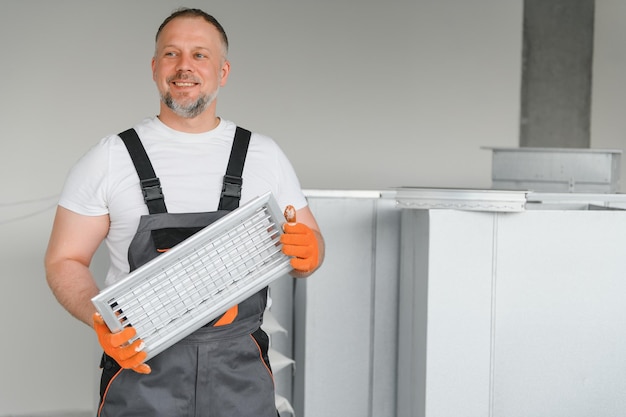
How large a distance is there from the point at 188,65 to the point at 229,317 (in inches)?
19.8

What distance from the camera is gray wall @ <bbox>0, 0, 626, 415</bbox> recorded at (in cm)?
410

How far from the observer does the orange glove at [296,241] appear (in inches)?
55.1

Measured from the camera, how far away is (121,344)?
1314mm

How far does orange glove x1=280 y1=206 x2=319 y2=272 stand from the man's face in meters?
0.34

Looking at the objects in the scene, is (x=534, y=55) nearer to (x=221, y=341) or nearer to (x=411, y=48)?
(x=411, y=48)

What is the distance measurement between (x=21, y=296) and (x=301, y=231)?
3091 millimetres

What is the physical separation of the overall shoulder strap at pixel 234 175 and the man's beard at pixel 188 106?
0.09 meters

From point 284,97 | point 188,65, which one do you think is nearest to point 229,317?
point 188,65

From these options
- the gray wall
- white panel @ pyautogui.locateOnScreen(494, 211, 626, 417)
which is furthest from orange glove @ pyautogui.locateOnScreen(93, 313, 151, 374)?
the gray wall

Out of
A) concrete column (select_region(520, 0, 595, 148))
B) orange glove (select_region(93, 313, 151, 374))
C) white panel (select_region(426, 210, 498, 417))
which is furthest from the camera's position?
concrete column (select_region(520, 0, 595, 148))

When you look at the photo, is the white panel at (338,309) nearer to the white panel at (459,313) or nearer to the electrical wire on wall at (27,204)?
the white panel at (459,313)

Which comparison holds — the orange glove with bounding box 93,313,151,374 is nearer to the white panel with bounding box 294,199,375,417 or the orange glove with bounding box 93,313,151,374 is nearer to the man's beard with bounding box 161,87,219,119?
the man's beard with bounding box 161,87,219,119

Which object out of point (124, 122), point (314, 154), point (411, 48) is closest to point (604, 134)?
point (411, 48)

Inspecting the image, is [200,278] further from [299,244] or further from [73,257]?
[73,257]
